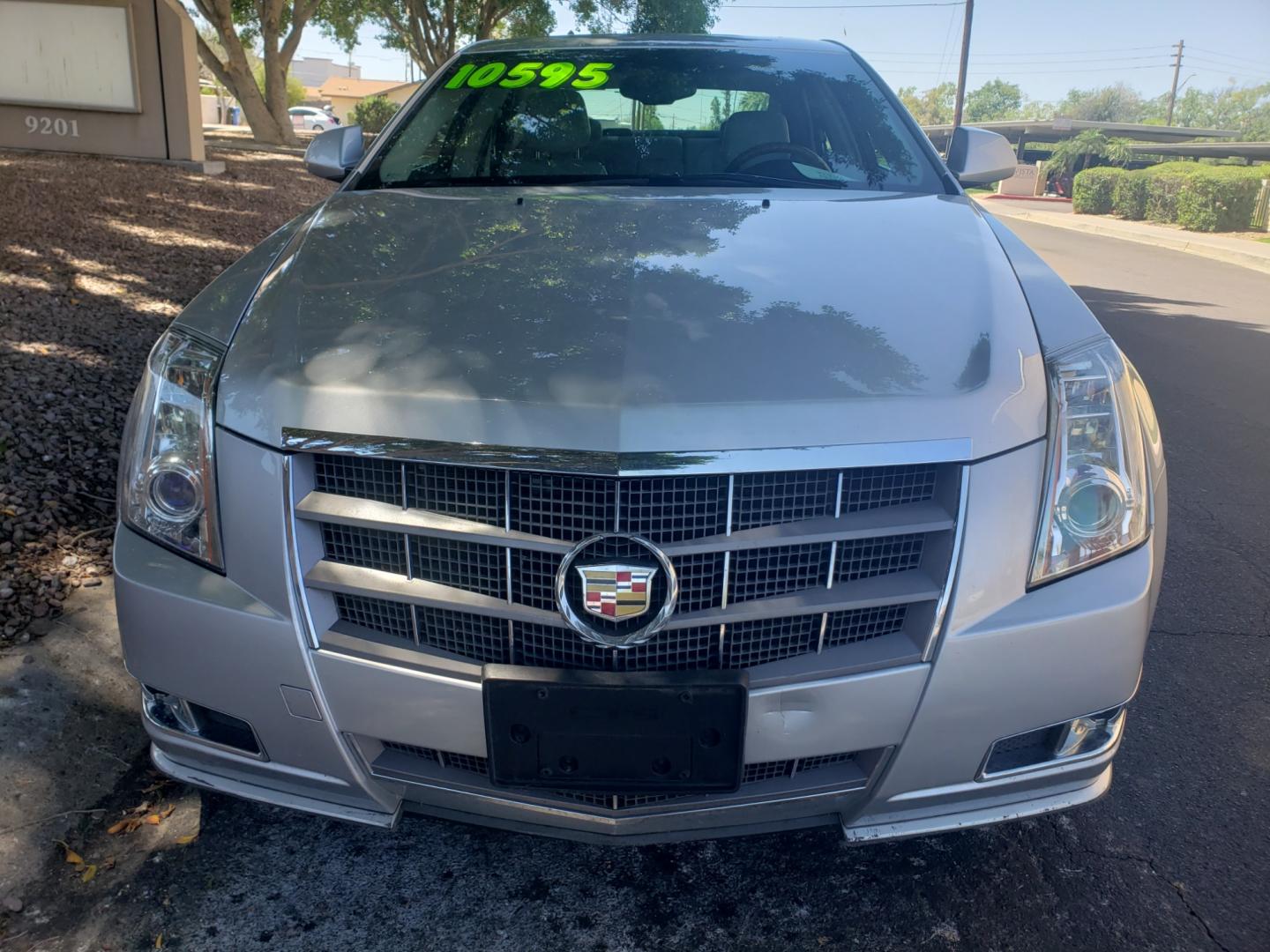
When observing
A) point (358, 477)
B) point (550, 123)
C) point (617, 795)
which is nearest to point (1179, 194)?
point (550, 123)

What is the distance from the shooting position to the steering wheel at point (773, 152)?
3277 millimetres

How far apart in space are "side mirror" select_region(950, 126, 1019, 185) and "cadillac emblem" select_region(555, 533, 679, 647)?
236cm

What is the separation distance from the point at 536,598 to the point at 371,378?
0.51 m

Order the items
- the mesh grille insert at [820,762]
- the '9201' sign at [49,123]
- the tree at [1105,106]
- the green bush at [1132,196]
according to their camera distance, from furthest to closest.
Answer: the tree at [1105,106], the green bush at [1132,196], the '9201' sign at [49,123], the mesh grille insert at [820,762]

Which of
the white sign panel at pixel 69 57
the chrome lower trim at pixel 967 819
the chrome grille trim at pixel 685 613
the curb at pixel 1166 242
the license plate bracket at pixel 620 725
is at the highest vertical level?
the white sign panel at pixel 69 57

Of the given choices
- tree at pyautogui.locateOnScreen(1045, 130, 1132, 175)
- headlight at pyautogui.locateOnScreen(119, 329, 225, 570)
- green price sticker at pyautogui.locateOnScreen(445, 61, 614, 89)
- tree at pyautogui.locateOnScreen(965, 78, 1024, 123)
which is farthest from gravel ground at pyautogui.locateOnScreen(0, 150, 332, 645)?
tree at pyautogui.locateOnScreen(965, 78, 1024, 123)

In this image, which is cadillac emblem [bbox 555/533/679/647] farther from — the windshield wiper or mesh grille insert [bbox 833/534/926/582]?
the windshield wiper

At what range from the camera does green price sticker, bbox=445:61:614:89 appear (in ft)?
11.6

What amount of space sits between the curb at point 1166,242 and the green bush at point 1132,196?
1375 mm

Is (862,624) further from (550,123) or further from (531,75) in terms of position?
(531,75)

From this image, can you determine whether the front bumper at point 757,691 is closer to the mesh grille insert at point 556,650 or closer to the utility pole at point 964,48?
the mesh grille insert at point 556,650

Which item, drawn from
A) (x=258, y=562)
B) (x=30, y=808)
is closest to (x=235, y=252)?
(x=30, y=808)

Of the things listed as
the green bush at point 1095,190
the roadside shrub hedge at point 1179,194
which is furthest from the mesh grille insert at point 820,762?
the green bush at point 1095,190

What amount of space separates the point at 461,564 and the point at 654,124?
2.29 metres
